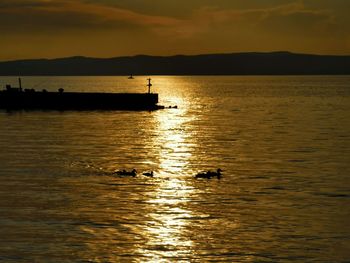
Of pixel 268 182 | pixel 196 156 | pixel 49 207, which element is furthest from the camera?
pixel 196 156

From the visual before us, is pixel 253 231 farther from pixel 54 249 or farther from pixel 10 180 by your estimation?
pixel 10 180

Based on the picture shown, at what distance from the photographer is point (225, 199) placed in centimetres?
3903

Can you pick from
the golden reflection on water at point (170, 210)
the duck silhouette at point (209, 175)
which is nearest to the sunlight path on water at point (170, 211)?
the golden reflection on water at point (170, 210)

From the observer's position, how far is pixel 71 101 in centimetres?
13000

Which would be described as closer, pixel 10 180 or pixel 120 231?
pixel 120 231

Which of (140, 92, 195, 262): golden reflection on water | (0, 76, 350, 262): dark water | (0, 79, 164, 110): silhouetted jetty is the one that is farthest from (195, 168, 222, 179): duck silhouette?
(0, 79, 164, 110): silhouetted jetty

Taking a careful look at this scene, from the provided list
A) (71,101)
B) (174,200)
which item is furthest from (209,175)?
(71,101)

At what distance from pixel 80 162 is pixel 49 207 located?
1864 centimetres

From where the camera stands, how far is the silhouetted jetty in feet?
420

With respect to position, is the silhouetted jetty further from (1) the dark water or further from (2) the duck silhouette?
(2) the duck silhouette

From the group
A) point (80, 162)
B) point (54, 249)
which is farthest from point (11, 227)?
point (80, 162)

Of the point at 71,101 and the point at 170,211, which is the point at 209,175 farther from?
the point at 71,101

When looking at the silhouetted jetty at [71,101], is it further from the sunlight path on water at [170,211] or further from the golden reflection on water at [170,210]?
A: the sunlight path on water at [170,211]

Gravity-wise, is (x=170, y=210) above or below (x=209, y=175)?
above
